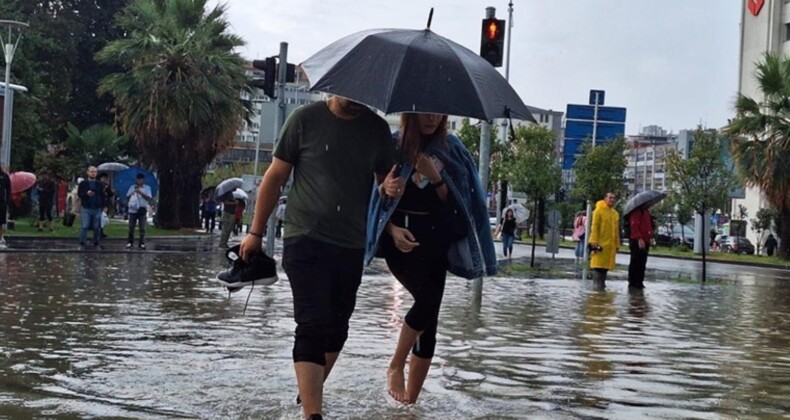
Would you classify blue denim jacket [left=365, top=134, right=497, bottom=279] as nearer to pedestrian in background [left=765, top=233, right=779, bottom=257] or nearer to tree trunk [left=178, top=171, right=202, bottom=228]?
tree trunk [left=178, top=171, right=202, bottom=228]

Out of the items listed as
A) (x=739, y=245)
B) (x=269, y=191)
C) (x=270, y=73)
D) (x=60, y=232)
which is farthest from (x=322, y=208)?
(x=739, y=245)

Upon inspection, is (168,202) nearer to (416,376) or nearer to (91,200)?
(91,200)

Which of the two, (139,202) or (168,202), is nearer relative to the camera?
(139,202)

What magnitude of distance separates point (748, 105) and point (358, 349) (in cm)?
3439

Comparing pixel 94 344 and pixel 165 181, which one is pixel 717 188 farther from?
pixel 94 344

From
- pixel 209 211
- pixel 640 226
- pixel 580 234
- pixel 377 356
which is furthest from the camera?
pixel 209 211

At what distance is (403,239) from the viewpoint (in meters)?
5.98

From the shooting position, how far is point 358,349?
28.6 ft

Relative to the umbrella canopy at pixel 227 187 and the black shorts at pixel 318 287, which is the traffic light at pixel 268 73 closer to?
the umbrella canopy at pixel 227 187

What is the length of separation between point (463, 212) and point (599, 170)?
3007 centimetres

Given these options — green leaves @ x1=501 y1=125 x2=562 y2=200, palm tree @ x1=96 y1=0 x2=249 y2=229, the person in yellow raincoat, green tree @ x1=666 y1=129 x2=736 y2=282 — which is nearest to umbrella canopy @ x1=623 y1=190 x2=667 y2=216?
the person in yellow raincoat

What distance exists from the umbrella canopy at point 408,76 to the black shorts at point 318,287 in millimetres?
698

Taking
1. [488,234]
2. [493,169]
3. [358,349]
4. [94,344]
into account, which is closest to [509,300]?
[358,349]

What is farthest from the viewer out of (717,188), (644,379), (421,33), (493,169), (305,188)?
(493,169)
